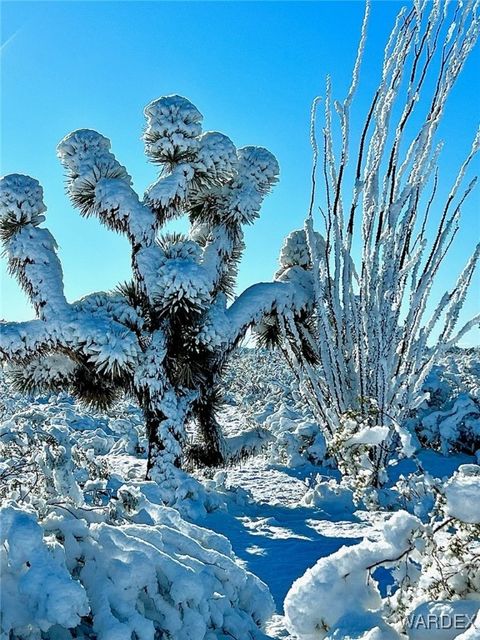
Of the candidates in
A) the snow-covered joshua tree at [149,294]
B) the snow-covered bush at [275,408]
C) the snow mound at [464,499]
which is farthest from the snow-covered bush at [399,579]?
the snow-covered bush at [275,408]

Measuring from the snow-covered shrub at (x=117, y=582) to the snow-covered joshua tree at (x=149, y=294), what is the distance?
127 inches

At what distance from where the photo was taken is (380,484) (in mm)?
6070

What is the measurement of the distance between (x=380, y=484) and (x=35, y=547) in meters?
4.81

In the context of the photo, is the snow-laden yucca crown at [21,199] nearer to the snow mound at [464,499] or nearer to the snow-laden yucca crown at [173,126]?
the snow-laden yucca crown at [173,126]

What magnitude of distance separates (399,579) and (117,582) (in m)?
1.05

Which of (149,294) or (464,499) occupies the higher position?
(149,294)

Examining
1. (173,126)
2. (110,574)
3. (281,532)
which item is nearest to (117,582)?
(110,574)

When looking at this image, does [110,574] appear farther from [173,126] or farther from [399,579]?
[173,126]

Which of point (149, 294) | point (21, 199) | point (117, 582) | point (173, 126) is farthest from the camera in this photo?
point (173, 126)

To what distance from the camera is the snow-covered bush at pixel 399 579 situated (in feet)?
6.35

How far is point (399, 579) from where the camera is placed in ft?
6.72

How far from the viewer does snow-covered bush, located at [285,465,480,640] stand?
194cm

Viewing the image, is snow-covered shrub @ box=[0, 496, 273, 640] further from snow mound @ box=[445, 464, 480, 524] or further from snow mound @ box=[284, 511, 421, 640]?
snow mound @ box=[445, 464, 480, 524]

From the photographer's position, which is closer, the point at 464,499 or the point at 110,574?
the point at 464,499
